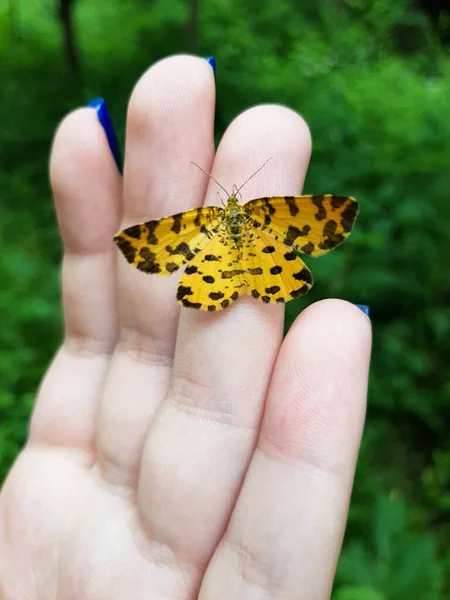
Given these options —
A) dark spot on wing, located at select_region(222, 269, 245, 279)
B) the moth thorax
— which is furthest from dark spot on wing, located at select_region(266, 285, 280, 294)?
the moth thorax

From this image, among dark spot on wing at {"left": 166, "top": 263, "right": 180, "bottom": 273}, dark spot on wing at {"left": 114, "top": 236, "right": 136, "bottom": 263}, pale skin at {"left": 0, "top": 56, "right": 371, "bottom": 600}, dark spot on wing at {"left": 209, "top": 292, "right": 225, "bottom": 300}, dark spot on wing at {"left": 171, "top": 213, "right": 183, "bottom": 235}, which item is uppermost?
dark spot on wing at {"left": 171, "top": 213, "right": 183, "bottom": 235}

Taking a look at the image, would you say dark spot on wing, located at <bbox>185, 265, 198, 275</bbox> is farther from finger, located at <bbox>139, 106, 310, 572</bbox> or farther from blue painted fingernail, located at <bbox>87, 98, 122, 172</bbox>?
blue painted fingernail, located at <bbox>87, 98, 122, 172</bbox>

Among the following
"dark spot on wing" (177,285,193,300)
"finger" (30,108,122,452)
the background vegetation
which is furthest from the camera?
the background vegetation

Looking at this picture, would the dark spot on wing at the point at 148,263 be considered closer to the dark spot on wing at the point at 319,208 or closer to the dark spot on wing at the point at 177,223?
the dark spot on wing at the point at 177,223

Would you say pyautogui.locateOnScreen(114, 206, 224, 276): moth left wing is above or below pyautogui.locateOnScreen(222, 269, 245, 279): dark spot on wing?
above

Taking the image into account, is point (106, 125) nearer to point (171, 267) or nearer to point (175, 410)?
point (171, 267)

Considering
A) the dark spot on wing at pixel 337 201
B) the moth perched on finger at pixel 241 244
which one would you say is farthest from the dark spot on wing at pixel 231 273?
the dark spot on wing at pixel 337 201

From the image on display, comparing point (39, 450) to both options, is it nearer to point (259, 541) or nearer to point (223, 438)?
point (223, 438)
